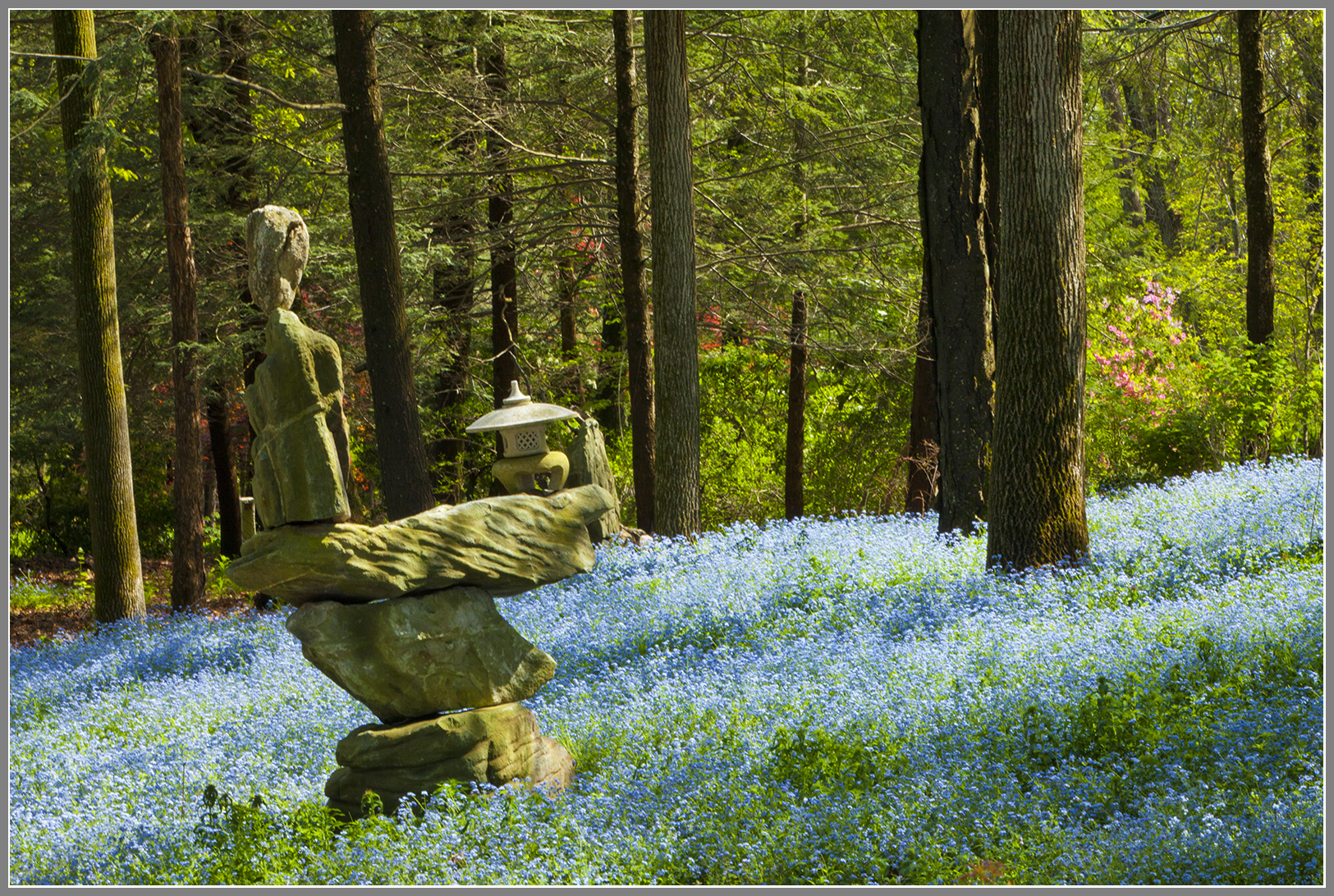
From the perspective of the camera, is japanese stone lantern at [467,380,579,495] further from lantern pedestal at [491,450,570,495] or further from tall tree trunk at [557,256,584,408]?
tall tree trunk at [557,256,584,408]

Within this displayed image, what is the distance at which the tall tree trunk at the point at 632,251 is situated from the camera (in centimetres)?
1174

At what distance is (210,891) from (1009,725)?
139 inches

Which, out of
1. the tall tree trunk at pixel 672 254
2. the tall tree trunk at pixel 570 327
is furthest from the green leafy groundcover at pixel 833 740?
the tall tree trunk at pixel 570 327

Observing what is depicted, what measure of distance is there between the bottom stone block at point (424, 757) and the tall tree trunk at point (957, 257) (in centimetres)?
494

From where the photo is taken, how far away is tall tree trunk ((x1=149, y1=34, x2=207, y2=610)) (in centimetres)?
1072

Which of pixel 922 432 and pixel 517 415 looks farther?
pixel 922 432

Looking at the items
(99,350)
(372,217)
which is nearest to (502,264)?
(372,217)

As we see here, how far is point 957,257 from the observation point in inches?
335

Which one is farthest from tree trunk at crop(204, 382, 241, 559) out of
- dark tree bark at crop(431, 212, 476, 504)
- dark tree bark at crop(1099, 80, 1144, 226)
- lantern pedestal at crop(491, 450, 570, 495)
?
dark tree bark at crop(1099, 80, 1144, 226)

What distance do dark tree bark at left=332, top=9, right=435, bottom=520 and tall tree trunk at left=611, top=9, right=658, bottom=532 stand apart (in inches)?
123

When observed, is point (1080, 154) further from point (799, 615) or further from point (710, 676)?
point (710, 676)

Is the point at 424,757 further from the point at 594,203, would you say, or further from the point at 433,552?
the point at 594,203

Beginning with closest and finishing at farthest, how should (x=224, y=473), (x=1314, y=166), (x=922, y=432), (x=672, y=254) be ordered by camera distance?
(x=672, y=254)
(x=922, y=432)
(x=1314, y=166)
(x=224, y=473)

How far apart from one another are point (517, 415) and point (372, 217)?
228 cm
